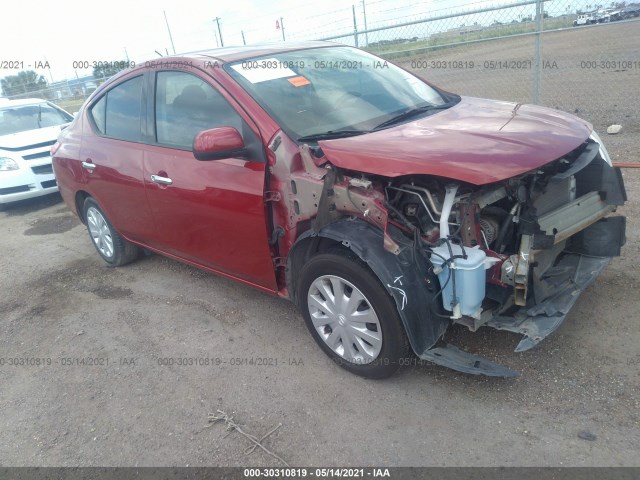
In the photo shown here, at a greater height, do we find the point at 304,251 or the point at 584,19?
the point at 584,19

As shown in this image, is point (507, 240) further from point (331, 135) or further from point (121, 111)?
point (121, 111)

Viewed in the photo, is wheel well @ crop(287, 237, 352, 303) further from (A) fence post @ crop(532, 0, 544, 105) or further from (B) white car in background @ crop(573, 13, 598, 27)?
(B) white car in background @ crop(573, 13, 598, 27)

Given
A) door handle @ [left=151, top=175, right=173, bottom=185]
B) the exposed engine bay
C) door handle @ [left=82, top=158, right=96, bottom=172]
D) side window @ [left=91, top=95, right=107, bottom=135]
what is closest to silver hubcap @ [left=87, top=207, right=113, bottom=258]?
door handle @ [left=82, top=158, right=96, bottom=172]

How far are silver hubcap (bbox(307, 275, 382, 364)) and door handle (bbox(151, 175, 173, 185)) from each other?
1.37 metres

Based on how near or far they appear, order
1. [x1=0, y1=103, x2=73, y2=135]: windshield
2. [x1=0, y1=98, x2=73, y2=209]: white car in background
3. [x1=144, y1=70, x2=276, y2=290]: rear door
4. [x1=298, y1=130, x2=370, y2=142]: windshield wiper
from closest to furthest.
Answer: [x1=298, y1=130, x2=370, y2=142]: windshield wiper, [x1=144, y1=70, x2=276, y2=290]: rear door, [x1=0, y1=98, x2=73, y2=209]: white car in background, [x1=0, y1=103, x2=73, y2=135]: windshield

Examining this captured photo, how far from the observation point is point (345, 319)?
2848 mm

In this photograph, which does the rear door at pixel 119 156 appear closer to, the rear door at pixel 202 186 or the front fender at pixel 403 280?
the rear door at pixel 202 186

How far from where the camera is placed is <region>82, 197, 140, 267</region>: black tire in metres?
4.79

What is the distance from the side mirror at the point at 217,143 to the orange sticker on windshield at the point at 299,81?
0.63 meters

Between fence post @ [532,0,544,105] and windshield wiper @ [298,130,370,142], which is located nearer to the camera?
windshield wiper @ [298,130,370,142]

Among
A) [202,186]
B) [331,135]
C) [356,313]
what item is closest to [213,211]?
[202,186]

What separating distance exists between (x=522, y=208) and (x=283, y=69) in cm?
181

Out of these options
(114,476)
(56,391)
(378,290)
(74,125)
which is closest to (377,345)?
(378,290)

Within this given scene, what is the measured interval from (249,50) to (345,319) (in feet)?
7.08
